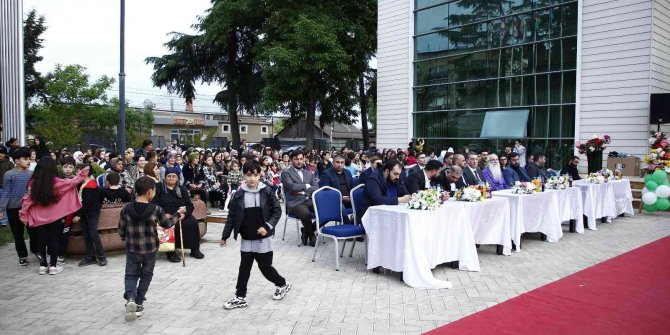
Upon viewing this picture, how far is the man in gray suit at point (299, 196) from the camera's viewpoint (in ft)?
27.1

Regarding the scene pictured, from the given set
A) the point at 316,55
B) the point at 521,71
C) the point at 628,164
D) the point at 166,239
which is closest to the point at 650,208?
the point at 628,164

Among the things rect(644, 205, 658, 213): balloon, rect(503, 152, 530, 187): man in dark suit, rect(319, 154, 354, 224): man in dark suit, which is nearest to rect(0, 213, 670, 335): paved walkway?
rect(319, 154, 354, 224): man in dark suit

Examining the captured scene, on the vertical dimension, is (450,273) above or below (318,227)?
below

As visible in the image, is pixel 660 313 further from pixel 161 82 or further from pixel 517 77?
pixel 161 82

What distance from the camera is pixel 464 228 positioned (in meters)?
6.77

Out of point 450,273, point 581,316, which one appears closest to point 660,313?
point 581,316

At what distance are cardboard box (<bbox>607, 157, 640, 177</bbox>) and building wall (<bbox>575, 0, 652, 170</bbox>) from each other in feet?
1.07

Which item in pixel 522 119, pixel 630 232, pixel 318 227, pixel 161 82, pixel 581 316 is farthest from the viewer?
pixel 161 82

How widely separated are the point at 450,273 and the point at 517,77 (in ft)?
43.6

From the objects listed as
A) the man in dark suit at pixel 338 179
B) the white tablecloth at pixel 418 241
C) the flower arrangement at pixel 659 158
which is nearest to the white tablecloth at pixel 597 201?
the flower arrangement at pixel 659 158

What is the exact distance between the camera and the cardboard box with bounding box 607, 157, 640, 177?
1440cm

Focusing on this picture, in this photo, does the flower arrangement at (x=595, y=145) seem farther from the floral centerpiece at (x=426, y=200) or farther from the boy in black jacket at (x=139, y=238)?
the boy in black jacket at (x=139, y=238)

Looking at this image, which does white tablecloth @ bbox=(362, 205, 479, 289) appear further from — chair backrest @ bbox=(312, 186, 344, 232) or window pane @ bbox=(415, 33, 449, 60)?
window pane @ bbox=(415, 33, 449, 60)

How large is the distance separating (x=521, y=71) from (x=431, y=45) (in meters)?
4.42
